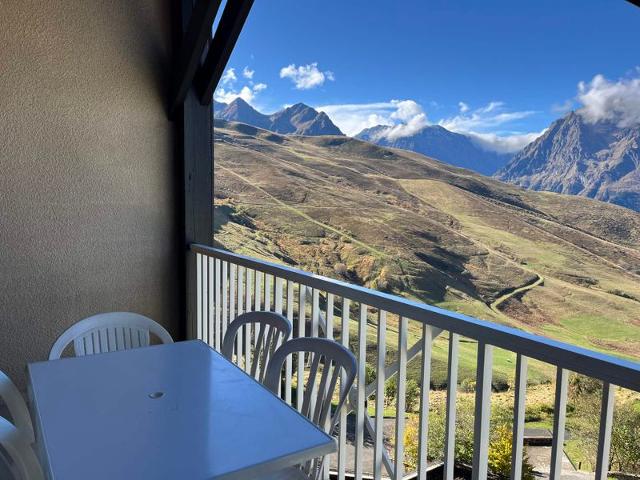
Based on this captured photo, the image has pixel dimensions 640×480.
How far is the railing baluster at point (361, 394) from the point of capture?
1.96m

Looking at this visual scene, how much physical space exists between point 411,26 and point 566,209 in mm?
6839

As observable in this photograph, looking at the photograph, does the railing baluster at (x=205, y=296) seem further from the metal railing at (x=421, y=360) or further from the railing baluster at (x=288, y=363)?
the railing baluster at (x=288, y=363)

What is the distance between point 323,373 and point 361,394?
0.34 m

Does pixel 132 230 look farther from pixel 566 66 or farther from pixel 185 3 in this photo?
pixel 566 66

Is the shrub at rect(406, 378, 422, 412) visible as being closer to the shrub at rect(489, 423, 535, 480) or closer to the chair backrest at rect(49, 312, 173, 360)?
the shrub at rect(489, 423, 535, 480)

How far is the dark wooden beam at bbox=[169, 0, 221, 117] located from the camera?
3.20 metres

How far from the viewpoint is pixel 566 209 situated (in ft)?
17.9

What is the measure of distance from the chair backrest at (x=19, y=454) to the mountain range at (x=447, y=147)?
5574 mm

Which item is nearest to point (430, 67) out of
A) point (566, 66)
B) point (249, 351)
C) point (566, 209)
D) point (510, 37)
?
point (510, 37)

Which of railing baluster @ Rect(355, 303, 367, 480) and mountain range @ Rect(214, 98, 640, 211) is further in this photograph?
mountain range @ Rect(214, 98, 640, 211)

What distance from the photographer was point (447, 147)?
6672mm

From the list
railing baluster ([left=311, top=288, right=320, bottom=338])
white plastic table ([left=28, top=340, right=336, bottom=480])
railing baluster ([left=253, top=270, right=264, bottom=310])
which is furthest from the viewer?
railing baluster ([left=253, top=270, right=264, bottom=310])

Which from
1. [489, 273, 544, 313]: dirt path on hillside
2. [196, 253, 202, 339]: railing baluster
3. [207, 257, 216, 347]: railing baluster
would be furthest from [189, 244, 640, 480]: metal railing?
[489, 273, 544, 313]: dirt path on hillside

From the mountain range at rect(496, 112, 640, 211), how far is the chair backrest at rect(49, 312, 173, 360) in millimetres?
4476
